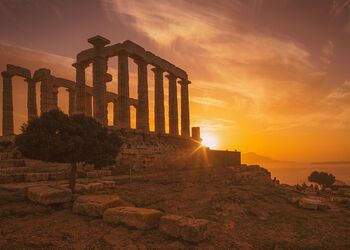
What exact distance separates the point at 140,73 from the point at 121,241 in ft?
75.7

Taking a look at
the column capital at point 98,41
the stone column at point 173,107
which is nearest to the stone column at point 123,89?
the column capital at point 98,41

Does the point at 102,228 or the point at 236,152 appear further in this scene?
the point at 236,152

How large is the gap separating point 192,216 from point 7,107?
1209 inches

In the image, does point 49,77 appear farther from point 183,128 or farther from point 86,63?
point 183,128

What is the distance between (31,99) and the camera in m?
33.8

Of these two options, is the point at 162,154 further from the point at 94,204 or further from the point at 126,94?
the point at 94,204

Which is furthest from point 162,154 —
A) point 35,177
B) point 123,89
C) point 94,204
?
point 94,204

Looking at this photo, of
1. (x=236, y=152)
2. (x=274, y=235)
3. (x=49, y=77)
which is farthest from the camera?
(x=236, y=152)

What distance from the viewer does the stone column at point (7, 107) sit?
32.2 meters

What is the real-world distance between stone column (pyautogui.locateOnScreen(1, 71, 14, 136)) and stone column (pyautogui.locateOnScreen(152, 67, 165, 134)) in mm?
16334

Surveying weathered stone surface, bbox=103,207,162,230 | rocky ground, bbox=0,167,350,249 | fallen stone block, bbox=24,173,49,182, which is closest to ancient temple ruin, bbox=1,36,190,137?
fallen stone block, bbox=24,173,49,182

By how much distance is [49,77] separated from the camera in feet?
102

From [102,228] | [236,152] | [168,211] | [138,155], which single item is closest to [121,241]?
[102,228]

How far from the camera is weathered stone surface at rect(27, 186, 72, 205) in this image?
905 cm
